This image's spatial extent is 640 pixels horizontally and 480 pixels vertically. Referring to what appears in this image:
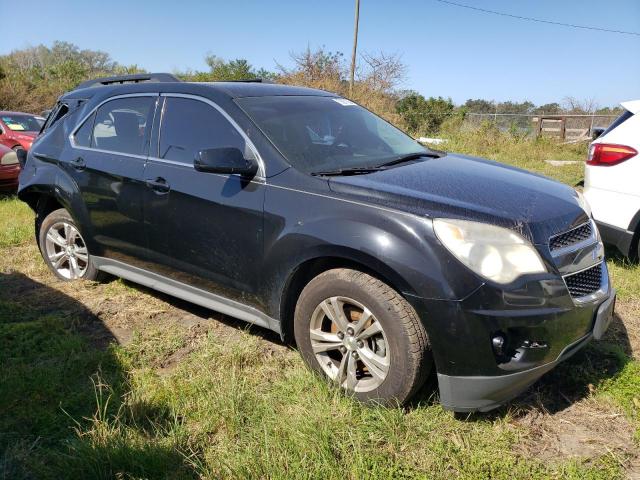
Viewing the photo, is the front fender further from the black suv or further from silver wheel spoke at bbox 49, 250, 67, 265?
silver wheel spoke at bbox 49, 250, 67, 265

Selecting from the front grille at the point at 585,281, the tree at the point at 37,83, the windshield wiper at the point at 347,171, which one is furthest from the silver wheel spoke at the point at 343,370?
the tree at the point at 37,83

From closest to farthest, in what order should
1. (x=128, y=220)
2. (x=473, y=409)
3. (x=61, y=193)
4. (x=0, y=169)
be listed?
(x=473, y=409), (x=128, y=220), (x=61, y=193), (x=0, y=169)

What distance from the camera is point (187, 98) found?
3582 mm

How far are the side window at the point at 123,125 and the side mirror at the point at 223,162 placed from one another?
99 cm

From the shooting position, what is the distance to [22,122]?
37.3ft

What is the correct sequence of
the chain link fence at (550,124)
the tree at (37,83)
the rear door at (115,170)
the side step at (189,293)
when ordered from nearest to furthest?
1. the side step at (189,293)
2. the rear door at (115,170)
3. the chain link fence at (550,124)
4. the tree at (37,83)

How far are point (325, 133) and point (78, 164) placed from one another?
207cm

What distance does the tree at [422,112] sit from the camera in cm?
2177

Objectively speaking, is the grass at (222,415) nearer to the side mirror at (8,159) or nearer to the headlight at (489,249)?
the headlight at (489,249)

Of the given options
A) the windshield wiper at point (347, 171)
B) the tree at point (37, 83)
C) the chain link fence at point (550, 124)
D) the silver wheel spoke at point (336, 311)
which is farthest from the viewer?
the tree at point (37, 83)

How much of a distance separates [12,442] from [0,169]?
7340 millimetres

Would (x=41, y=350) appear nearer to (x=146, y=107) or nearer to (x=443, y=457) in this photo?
(x=146, y=107)

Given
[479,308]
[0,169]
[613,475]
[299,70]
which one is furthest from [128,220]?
Result: [299,70]

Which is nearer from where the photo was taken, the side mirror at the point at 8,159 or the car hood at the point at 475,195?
the car hood at the point at 475,195
